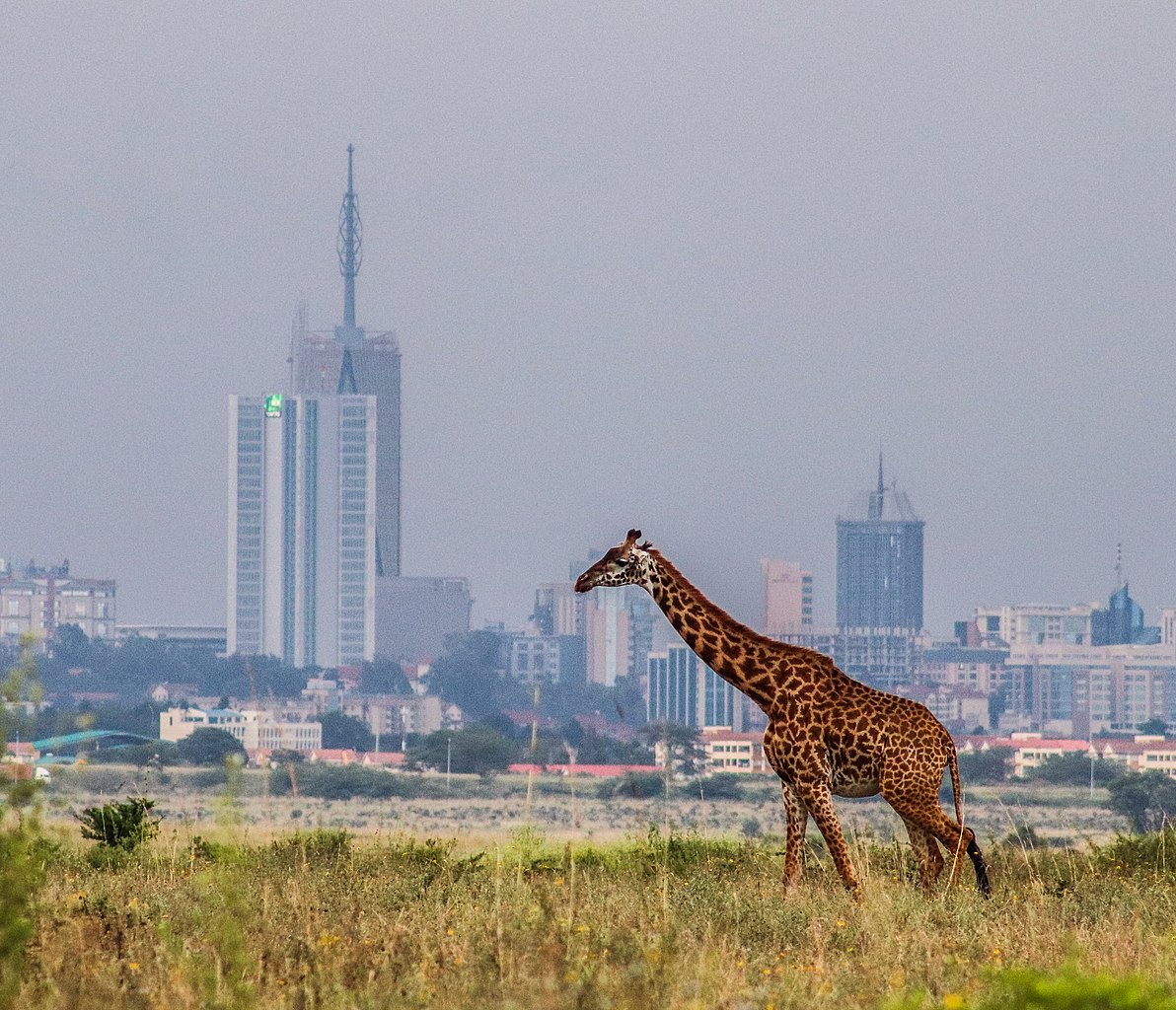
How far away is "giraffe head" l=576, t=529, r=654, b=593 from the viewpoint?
45.5 ft

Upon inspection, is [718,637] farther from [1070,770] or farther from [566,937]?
[1070,770]

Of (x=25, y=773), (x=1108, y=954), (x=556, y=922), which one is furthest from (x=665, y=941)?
(x=25, y=773)

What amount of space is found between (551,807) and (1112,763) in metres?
67.5

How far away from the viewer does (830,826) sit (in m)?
13.2

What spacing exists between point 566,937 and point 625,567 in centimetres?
412

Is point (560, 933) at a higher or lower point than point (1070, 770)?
higher

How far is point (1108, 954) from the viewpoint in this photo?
10.8m

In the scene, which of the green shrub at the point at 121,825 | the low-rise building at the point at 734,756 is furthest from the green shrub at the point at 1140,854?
the low-rise building at the point at 734,756

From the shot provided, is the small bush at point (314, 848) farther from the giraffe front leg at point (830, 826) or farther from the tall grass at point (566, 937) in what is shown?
the giraffe front leg at point (830, 826)

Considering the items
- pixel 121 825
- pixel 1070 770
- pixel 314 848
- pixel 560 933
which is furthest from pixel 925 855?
pixel 1070 770

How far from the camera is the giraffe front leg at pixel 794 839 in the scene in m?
13.4

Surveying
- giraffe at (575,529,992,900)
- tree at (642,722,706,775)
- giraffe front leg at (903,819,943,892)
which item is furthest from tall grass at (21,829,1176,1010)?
tree at (642,722,706,775)

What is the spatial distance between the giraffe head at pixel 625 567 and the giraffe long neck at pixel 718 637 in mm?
138

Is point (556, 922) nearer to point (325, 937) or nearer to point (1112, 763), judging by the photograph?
point (325, 937)
